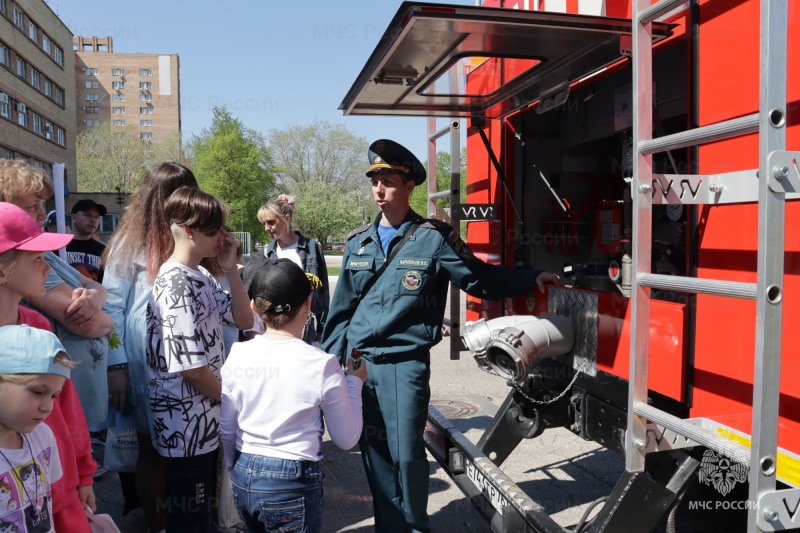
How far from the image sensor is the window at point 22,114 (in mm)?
38344

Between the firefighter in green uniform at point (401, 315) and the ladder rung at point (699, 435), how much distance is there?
1.01 m

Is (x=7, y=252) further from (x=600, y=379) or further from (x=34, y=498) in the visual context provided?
(x=600, y=379)

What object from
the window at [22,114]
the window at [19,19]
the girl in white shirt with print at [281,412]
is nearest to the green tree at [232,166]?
the window at [22,114]

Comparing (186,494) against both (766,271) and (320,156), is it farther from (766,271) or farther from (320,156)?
(320,156)

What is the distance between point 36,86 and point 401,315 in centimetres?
4892

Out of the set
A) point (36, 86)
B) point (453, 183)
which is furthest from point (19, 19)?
point (453, 183)

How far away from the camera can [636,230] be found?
1971 mm

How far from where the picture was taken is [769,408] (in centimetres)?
153

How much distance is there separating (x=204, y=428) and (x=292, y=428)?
25.1 inches

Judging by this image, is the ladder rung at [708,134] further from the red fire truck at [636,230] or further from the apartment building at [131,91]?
the apartment building at [131,91]

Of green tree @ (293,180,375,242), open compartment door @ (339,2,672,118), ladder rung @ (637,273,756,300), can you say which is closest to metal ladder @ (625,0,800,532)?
ladder rung @ (637,273,756,300)

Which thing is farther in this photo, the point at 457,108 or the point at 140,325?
the point at 457,108

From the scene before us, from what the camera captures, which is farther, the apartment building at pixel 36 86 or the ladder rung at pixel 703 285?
the apartment building at pixel 36 86

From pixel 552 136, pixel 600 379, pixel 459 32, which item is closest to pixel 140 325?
pixel 459 32
